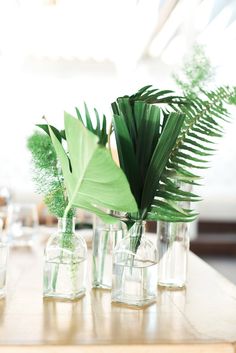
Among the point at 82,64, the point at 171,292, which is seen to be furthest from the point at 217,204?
the point at 171,292

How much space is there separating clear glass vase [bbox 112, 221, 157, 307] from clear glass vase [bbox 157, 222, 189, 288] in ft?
0.66

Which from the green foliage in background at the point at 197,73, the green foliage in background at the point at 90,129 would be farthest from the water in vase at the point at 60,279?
the green foliage in background at the point at 197,73

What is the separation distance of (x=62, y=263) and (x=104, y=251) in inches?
5.8

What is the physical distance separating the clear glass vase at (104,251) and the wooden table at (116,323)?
0.03 metres

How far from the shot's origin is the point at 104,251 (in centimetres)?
124

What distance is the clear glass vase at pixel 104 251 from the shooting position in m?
1.24

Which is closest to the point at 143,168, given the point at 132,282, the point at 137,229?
the point at 137,229

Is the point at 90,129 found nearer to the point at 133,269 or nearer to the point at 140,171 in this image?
the point at 140,171

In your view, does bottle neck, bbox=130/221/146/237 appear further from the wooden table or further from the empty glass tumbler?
the empty glass tumbler

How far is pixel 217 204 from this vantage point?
7.70 m

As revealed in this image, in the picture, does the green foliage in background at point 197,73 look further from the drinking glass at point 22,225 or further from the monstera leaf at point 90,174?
the drinking glass at point 22,225

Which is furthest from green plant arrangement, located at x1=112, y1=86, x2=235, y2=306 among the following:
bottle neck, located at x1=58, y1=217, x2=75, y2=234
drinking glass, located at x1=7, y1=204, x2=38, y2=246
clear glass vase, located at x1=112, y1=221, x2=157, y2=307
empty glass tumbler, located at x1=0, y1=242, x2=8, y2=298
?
drinking glass, located at x1=7, y1=204, x2=38, y2=246

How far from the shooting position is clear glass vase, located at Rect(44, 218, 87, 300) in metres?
1.12

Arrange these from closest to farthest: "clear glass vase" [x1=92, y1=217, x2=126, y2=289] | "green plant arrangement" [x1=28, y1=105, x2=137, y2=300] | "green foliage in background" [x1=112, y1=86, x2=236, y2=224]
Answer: "green plant arrangement" [x1=28, y1=105, x2=137, y2=300] → "green foliage in background" [x1=112, y1=86, x2=236, y2=224] → "clear glass vase" [x1=92, y1=217, x2=126, y2=289]
